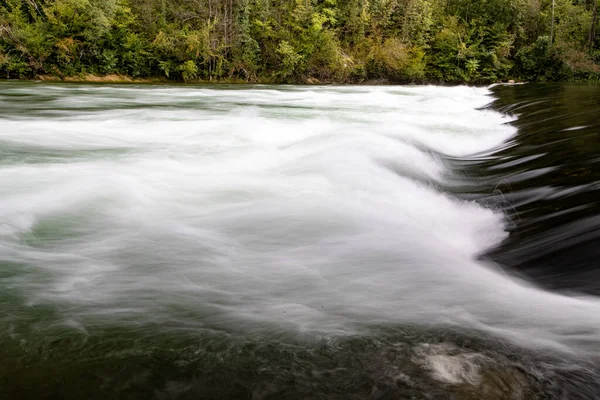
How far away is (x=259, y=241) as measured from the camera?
10.2 feet

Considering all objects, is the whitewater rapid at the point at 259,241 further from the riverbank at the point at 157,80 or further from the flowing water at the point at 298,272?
the riverbank at the point at 157,80

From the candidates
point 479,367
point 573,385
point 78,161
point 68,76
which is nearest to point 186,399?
point 479,367

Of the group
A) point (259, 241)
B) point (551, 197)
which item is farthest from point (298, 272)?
point (551, 197)

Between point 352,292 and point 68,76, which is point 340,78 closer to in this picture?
point 68,76

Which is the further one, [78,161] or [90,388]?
[78,161]

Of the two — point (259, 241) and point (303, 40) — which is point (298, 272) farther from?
point (303, 40)

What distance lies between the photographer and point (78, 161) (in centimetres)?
504

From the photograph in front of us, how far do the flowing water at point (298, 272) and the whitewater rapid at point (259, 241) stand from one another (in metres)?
0.01

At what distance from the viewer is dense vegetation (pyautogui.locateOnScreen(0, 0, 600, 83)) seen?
27.7 meters

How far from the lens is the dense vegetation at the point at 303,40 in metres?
27.7

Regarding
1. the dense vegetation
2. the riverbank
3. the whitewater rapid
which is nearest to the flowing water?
the whitewater rapid

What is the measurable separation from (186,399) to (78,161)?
4.21 m

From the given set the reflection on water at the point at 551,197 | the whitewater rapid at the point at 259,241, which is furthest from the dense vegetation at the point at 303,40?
the reflection on water at the point at 551,197

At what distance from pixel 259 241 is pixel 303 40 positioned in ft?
103
